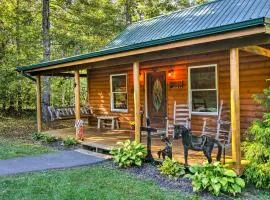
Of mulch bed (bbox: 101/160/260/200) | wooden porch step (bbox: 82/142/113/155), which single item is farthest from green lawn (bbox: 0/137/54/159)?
mulch bed (bbox: 101/160/260/200)

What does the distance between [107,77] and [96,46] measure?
674 cm

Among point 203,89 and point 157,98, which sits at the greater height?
point 203,89

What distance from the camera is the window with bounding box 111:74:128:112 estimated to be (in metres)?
10.9

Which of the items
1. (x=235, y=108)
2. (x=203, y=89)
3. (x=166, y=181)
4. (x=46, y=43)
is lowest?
(x=166, y=181)

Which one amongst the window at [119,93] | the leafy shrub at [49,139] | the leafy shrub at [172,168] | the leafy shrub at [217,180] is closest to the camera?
the leafy shrub at [217,180]

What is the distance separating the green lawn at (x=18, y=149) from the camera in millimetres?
7773

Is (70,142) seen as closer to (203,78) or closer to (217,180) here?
(203,78)

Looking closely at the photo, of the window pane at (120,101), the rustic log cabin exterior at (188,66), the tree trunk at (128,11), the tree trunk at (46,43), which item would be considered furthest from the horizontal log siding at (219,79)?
the tree trunk at (128,11)

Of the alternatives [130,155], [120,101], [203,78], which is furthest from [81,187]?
[120,101]

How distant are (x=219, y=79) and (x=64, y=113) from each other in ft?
17.7

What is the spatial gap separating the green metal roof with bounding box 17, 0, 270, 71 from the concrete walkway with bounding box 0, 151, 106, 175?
2320mm

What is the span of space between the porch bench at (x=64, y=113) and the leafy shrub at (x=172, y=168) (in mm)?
5497

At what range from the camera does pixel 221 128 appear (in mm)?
7676

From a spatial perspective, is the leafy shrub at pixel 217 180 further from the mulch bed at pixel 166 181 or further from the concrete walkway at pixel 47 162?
the concrete walkway at pixel 47 162
